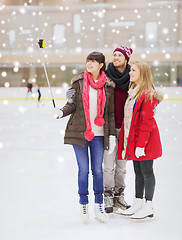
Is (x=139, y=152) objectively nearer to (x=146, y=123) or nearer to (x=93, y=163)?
(x=146, y=123)

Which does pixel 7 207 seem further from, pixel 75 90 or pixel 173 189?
pixel 173 189

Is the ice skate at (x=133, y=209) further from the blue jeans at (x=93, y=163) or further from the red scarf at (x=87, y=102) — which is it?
the red scarf at (x=87, y=102)

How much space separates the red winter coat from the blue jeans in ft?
0.58

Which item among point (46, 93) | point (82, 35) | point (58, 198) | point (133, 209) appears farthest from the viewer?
point (82, 35)

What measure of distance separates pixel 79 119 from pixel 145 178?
0.58m

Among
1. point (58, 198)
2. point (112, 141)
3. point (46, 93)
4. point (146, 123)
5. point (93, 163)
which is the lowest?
point (58, 198)

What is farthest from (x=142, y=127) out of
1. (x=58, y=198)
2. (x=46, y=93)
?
(x=46, y=93)

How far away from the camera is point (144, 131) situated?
198 cm

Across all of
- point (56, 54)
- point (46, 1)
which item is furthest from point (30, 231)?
point (46, 1)

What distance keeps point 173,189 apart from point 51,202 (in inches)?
41.1

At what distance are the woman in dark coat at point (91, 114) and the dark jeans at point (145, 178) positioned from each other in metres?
0.25

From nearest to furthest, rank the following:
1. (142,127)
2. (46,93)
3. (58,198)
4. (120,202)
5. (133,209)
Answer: (142,127) → (133,209) → (120,202) → (58,198) → (46,93)

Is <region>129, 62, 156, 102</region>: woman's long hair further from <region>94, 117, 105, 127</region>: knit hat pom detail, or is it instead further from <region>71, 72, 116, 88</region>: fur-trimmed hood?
<region>94, 117, 105, 127</region>: knit hat pom detail

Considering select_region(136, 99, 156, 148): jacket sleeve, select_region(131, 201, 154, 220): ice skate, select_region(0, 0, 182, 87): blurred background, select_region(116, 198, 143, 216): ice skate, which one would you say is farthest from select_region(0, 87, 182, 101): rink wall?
select_region(136, 99, 156, 148): jacket sleeve
